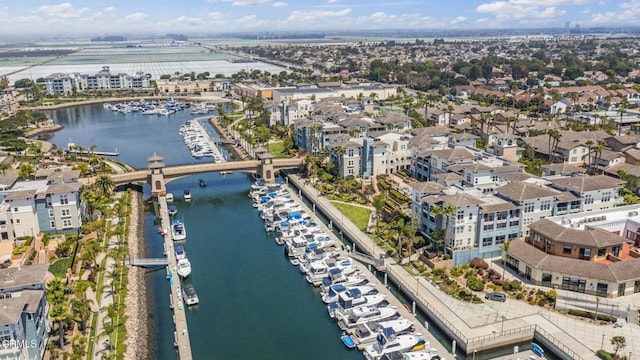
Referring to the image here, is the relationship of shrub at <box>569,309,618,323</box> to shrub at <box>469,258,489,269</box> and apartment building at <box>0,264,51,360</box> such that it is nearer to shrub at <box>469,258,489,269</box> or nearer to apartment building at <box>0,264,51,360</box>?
shrub at <box>469,258,489,269</box>

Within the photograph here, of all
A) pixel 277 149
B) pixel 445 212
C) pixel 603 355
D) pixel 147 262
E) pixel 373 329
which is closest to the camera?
pixel 603 355

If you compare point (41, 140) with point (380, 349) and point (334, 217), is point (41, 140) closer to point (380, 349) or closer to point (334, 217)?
point (334, 217)

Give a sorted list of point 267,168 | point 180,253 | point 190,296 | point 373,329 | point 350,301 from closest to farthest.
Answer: point 373,329, point 350,301, point 190,296, point 180,253, point 267,168

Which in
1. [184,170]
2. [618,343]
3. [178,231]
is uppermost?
[184,170]

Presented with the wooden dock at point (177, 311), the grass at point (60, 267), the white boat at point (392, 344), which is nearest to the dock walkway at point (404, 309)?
the white boat at point (392, 344)

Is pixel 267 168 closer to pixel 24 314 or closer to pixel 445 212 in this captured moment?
pixel 445 212

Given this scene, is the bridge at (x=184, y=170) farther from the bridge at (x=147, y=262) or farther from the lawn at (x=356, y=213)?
the bridge at (x=147, y=262)

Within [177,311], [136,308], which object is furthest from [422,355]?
[136,308]

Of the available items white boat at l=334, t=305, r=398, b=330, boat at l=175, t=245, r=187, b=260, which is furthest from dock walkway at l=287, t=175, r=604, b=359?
boat at l=175, t=245, r=187, b=260

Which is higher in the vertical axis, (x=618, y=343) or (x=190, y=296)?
(x=618, y=343)
